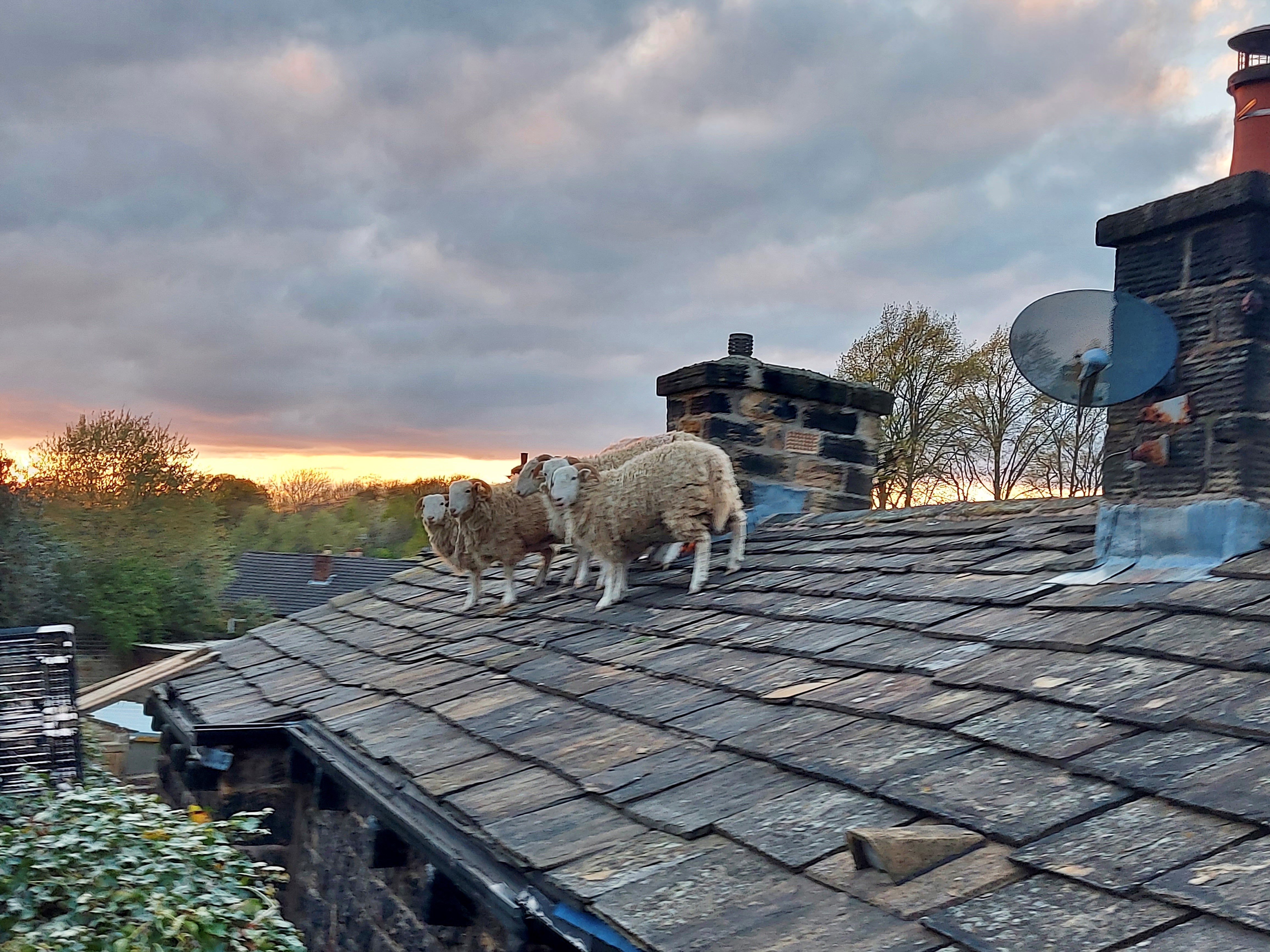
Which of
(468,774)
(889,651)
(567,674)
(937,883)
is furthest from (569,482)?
(937,883)

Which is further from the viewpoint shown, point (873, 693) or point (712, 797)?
point (873, 693)

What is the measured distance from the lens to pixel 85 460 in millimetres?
26391

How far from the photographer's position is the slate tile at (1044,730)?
2484 millimetres

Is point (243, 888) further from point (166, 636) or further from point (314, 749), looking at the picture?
point (166, 636)

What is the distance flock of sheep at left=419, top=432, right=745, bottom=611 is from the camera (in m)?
5.61

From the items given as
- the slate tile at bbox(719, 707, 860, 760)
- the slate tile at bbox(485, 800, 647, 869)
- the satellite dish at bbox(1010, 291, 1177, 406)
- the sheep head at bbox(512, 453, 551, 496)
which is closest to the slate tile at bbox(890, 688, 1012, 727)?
the slate tile at bbox(719, 707, 860, 760)

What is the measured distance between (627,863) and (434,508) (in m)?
4.60

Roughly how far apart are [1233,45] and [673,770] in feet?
12.9

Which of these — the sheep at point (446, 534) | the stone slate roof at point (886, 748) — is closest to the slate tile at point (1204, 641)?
the stone slate roof at point (886, 748)

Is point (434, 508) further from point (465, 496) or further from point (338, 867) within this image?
point (338, 867)

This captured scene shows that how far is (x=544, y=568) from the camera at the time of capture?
23.8ft

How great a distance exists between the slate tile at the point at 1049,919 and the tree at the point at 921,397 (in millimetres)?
20905

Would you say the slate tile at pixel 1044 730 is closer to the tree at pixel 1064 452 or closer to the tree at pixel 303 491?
the tree at pixel 1064 452

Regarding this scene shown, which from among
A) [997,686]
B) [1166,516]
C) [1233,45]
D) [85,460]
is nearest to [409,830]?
[997,686]
